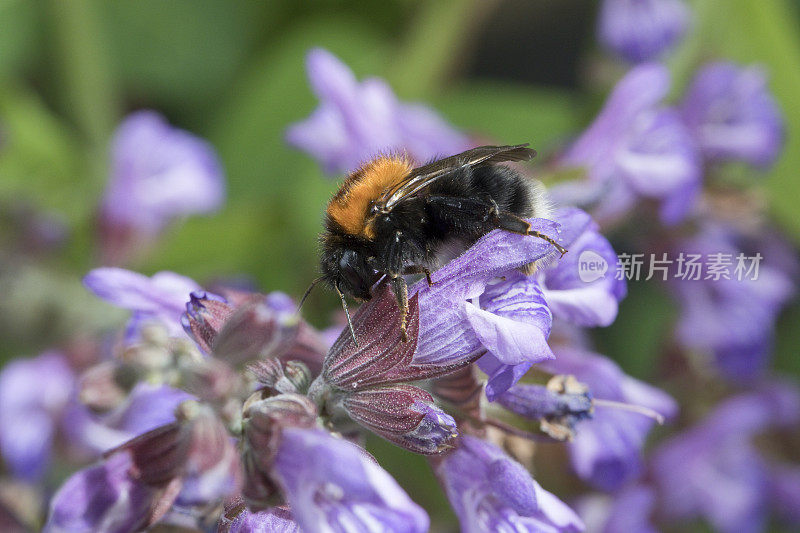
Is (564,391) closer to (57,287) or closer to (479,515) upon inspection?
(479,515)

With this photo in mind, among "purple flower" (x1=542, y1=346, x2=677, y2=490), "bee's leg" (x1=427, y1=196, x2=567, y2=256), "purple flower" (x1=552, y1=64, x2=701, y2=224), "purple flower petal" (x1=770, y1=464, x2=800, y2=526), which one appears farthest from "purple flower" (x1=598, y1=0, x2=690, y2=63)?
"bee's leg" (x1=427, y1=196, x2=567, y2=256)

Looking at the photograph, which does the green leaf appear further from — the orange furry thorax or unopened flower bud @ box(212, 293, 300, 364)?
unopened flower bud @ box(212, 293, 300, 364)

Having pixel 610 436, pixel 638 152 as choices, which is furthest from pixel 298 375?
pixel 638 152

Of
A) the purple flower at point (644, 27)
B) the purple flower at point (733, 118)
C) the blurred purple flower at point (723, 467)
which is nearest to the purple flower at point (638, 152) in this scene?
the purple flower at point (733, 118)

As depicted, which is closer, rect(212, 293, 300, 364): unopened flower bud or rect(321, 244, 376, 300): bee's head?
rect(212, 293, 300, 364): unopened flower bud

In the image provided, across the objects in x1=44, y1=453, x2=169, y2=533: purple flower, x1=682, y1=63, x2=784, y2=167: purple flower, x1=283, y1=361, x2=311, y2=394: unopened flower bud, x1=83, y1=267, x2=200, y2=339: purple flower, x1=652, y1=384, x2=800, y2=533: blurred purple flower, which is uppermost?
x1=682, y1=63, x2=784, y2=167: purple flower

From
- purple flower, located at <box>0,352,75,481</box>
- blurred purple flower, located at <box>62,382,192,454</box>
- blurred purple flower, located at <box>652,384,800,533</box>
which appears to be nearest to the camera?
blurred purple flower, located at <box>62,382,192,454</box>
